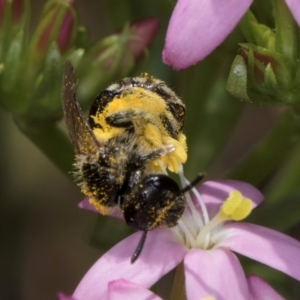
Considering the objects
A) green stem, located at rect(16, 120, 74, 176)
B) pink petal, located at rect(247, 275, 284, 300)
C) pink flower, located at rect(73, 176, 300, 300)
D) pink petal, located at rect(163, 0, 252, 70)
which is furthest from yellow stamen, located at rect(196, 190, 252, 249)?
green stem, located at rect(16, 120, 74, 176)

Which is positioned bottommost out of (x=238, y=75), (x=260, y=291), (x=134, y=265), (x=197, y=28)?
(x=260, y=291)

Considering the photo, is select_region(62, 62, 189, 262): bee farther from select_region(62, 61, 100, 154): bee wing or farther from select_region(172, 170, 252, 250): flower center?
select_region(172, 170, 252, 250): flower center

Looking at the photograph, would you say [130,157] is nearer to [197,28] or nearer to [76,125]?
[76,125]

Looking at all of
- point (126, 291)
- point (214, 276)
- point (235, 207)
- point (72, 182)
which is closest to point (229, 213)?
point (235, 207)

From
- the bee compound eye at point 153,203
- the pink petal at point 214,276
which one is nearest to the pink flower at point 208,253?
the pink petal at point 214,276

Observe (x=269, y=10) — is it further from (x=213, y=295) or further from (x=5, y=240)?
(x=5, y=240)

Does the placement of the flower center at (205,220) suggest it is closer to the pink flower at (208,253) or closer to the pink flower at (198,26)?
the pink flower at (208,253)

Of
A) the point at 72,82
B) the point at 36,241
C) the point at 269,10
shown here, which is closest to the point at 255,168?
the point at 269,10
